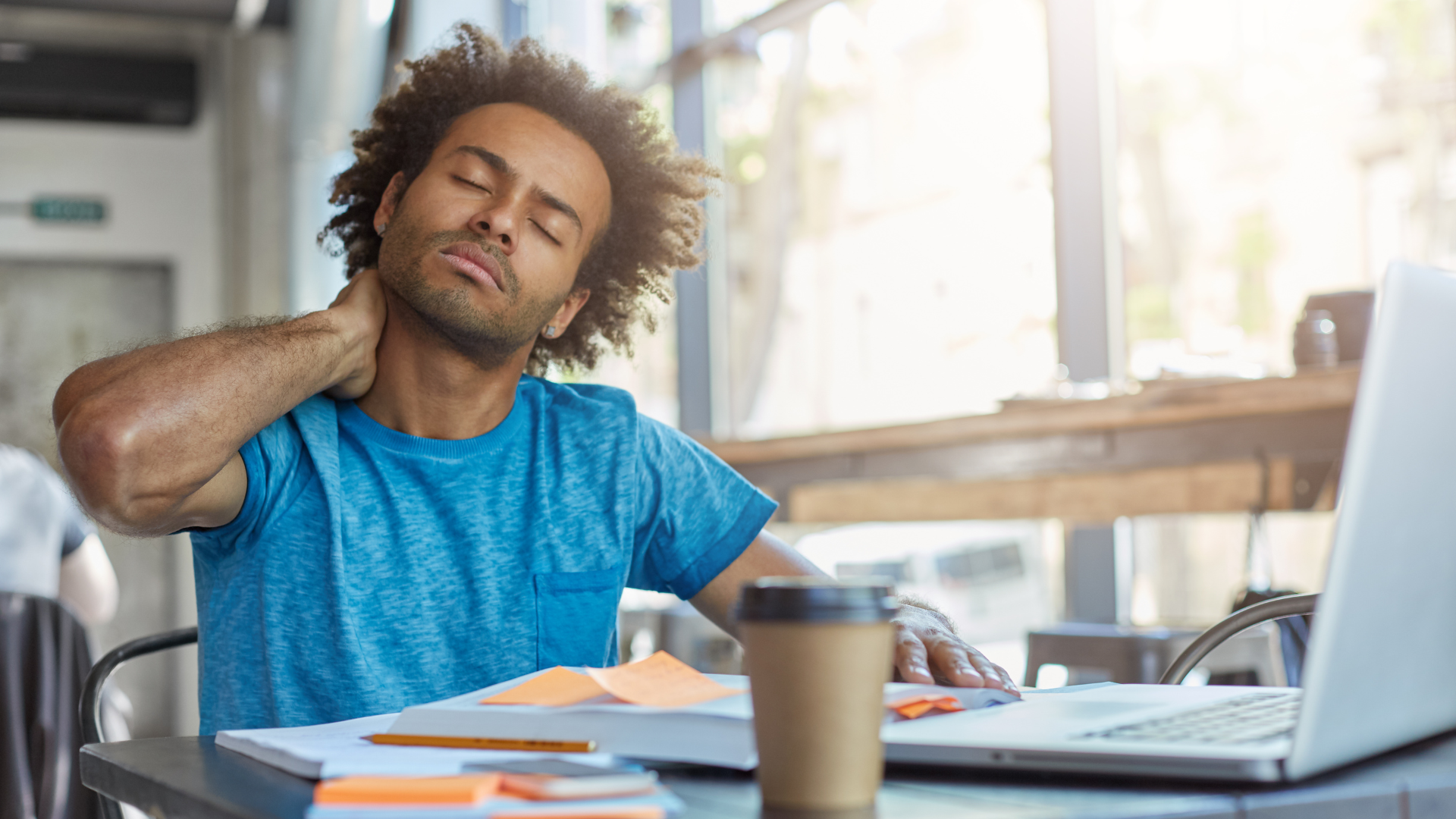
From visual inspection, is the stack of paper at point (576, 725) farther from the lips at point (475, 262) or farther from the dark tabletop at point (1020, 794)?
the lips at point (475, 262)

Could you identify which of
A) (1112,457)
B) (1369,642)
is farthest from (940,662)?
(1112,457)

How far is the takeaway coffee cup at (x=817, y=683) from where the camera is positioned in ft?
1.77

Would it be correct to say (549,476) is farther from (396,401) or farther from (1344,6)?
(1344,6)

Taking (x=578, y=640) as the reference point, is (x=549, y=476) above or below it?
above

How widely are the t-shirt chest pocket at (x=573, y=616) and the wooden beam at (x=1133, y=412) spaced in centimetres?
84

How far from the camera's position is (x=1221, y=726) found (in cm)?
68

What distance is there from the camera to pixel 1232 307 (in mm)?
2840

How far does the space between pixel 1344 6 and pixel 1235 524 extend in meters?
1.05

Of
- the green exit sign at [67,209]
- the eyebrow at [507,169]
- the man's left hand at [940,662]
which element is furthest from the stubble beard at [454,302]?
the green exit sign at [67,209]

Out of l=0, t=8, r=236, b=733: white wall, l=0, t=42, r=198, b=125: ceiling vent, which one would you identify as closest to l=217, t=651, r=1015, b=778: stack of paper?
l=0, t=8, r=236, b=733: white wall

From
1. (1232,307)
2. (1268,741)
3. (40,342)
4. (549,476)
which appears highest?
(40,342)

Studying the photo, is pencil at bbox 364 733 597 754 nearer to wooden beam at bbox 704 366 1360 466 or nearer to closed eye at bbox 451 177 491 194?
closed eye at bbox 451 177 491 194

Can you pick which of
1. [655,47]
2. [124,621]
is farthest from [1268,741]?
[124,621]

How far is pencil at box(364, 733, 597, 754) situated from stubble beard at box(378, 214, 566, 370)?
736 mm
